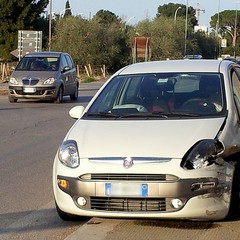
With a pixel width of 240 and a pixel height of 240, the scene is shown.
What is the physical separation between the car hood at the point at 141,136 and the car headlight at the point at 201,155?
0.19ft

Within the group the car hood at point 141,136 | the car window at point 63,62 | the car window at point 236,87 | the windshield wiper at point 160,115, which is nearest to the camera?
the car hood at point 141,136

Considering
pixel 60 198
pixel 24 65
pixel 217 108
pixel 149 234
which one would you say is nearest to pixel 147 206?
pixel 149 234

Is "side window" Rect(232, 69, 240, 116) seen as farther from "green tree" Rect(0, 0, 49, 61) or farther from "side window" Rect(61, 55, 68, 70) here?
"green tree" Rect(0, 0, 49, 61)

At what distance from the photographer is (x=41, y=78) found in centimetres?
2186

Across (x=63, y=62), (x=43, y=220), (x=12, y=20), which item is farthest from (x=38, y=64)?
(x=12, y=20)

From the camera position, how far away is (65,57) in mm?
23750

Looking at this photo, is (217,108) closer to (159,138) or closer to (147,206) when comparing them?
(159,138)

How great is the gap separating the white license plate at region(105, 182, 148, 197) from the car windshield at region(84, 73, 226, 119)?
120 centimetres

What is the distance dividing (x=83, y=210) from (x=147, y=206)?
1.98 feet

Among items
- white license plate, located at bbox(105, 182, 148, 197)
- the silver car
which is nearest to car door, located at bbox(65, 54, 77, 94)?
the silver car

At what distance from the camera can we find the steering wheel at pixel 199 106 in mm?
7301

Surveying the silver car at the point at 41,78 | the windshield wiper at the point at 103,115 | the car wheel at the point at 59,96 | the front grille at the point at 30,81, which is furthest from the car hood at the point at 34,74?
the windshield wiper at the point at 103,115

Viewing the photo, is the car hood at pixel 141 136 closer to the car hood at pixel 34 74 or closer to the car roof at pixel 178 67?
the car roof at pixel 178 67

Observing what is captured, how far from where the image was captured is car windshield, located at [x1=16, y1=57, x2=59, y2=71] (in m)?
22.6
